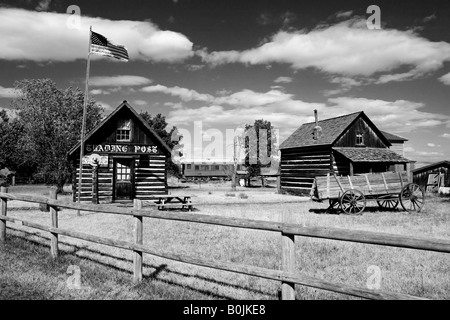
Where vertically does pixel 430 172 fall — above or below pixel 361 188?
above

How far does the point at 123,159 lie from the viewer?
20.0 metres

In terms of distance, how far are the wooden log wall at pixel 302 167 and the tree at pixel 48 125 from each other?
1766cm

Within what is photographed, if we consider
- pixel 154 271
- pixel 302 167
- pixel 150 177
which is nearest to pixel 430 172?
pixel 302 167

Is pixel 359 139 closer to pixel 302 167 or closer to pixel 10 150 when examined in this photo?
pixel 302 167

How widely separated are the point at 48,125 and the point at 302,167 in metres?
20.7

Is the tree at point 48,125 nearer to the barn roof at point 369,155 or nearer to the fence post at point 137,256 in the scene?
the barn roof at point 369,155

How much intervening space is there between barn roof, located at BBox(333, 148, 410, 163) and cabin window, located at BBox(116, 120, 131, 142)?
14.7 metres

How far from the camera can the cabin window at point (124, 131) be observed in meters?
19.9

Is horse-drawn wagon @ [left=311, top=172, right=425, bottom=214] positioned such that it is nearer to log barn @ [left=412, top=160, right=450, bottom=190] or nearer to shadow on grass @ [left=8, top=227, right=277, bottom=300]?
shadow on grass @ [left=8, top=227, right=277, bottom=300]
